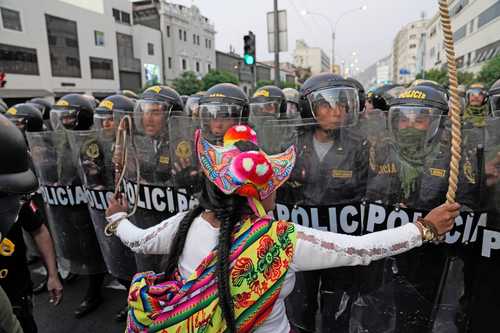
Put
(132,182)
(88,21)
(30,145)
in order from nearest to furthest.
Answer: (132,182) < (30,145) < (88,21)

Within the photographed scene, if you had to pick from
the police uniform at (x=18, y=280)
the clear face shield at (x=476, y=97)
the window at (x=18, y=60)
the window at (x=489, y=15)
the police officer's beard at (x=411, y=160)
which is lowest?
the police uniform at (x=18, y=280)

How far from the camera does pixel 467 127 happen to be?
1.82 metres

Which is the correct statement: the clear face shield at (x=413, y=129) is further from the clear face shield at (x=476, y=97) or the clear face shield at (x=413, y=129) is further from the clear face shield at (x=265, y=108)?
the clear face shield at (x=476, y=97)

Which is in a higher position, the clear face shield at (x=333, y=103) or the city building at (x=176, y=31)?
the city building at (x=176, y=31)

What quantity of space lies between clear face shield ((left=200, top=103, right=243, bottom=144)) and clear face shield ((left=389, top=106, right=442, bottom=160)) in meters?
1.27

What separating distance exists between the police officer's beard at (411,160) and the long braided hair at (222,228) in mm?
1036

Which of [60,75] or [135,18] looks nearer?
[60,75]

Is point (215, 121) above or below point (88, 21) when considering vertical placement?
below

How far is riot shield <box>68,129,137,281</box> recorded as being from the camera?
3.11 meters

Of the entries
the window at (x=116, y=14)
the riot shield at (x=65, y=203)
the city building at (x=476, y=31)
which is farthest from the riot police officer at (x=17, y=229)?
the window at (x=116, y=14)

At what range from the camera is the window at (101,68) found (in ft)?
100

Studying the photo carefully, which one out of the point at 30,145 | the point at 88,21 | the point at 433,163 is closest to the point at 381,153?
the point at 433,163

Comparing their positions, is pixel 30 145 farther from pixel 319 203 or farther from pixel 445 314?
pixel 445 314

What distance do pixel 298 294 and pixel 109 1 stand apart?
36.4m
